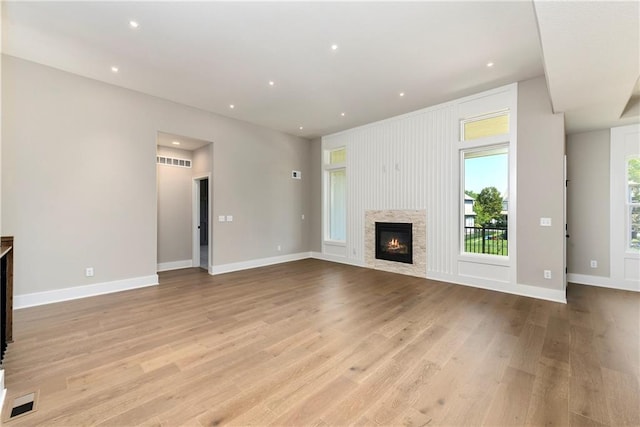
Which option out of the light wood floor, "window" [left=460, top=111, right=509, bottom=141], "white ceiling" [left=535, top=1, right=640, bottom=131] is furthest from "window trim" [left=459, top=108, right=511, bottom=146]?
the light wood floor

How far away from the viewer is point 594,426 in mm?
1639

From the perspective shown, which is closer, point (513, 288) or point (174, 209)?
point (513, 288)

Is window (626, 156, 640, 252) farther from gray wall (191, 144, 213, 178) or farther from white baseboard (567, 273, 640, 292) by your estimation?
gray wall (191, 144, 213, 178)

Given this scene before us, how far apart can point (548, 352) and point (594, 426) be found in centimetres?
98

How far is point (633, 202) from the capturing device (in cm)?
465

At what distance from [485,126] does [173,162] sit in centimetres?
669

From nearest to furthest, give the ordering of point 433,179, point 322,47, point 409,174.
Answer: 1. point 322,47
2. point 433,179
3. point 409,174

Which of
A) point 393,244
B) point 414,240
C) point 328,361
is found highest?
point 414,240

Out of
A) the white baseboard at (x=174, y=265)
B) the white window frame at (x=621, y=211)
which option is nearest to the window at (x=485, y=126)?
the white window frame at (x=621, y=211)

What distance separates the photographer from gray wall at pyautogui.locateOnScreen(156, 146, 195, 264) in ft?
19.6

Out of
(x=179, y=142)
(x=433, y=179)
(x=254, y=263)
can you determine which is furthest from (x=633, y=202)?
(x=179, y=142)

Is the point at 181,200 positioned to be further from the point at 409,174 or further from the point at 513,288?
the point at 513,288

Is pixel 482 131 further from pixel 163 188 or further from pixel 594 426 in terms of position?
pixel 163 188

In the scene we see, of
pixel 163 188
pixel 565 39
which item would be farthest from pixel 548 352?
pixel 163 188
